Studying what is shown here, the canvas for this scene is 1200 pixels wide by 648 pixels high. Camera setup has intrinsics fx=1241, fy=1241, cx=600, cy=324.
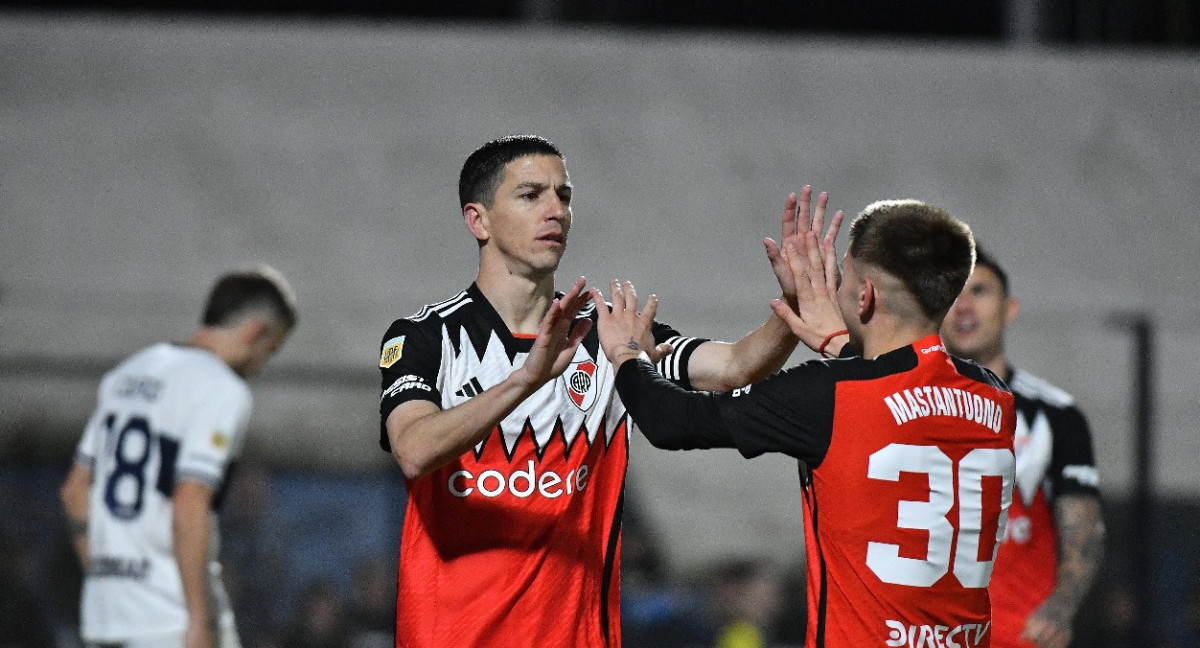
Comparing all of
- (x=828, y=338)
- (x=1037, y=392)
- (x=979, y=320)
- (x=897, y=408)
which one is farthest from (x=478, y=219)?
(x=1037, y=392)

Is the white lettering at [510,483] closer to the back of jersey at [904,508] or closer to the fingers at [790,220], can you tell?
the back of jersey at [904,508]

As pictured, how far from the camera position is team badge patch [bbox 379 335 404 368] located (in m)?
3.16

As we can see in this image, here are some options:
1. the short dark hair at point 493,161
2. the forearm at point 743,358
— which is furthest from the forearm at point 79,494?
the forearm at point 743,358

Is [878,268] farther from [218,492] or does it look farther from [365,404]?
[365,404]

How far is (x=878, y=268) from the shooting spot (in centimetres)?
290

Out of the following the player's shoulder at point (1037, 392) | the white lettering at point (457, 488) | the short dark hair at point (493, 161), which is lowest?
the white lettering at point (457, 488)

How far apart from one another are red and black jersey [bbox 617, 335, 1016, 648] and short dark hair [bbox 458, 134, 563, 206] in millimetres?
867

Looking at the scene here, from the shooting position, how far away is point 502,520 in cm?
319

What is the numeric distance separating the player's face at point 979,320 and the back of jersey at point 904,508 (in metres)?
1.80

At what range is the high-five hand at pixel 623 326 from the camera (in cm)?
306

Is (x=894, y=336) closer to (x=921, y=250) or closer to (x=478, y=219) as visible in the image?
(x=921, y=250)

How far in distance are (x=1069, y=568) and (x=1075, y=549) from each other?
89mm

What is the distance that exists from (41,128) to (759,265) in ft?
17.7

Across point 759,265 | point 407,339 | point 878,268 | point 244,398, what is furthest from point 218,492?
point 759,265
